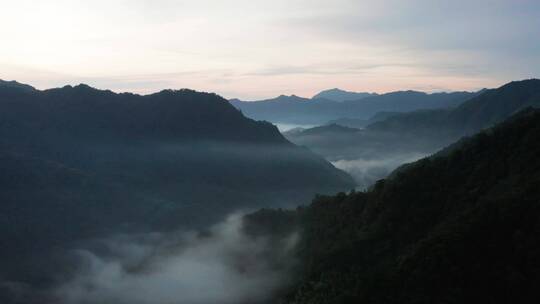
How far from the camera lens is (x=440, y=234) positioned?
66938 millimetres

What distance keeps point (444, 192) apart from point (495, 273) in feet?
109

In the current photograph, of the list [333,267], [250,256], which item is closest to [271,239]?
[250,256]

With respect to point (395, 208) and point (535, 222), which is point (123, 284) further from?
point (535, 222)

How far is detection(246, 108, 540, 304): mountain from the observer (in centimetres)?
5828

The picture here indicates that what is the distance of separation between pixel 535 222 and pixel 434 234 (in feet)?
42.6

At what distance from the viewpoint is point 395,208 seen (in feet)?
309

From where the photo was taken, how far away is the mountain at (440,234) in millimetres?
58281

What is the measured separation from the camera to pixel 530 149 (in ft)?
276

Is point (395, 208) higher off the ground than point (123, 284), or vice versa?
point (395, 208)

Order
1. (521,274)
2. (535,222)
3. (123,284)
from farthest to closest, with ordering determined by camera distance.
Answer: (123,284)
(535,222)
(521,274)

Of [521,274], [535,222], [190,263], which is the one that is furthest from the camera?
[190,263]

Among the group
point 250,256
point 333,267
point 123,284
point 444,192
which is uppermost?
point 444,192

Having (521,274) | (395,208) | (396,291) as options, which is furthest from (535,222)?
(395,208)

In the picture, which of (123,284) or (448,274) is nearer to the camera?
(448,274)
